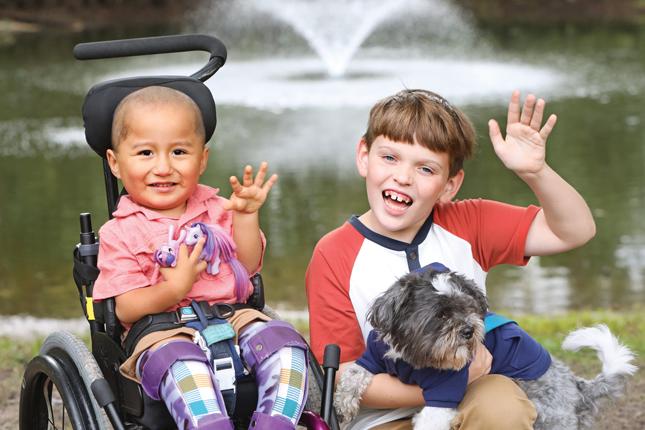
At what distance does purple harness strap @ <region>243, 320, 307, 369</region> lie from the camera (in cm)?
291

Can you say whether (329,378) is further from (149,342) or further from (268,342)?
(149,342)

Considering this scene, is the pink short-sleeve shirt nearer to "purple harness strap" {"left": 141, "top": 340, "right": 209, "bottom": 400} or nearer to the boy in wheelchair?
the boy in wheelchair

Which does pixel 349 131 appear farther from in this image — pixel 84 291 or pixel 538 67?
pixel 84 291

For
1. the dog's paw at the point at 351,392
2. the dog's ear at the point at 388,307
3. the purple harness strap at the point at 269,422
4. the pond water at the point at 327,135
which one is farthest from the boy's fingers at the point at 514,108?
the purple harness strap at the point at 269,422

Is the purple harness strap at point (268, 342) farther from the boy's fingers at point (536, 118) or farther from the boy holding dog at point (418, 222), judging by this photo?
the boy's fingers at point (536, 118)

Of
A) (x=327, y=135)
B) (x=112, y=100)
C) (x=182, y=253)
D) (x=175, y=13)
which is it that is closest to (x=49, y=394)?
(x=182, y=253)

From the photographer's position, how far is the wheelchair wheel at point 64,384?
2.99 meters

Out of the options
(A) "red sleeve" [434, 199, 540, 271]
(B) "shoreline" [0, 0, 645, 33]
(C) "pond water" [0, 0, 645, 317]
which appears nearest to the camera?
(A) "red sleeve" [434, 199, 540, 271]

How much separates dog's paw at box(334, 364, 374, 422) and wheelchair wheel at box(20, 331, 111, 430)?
0.66m

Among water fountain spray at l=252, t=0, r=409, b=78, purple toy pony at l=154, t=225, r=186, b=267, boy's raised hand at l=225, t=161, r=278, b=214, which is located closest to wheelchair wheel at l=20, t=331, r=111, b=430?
purple toy pony at l=154, t=225, r=186, b=267

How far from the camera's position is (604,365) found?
312 centimetres

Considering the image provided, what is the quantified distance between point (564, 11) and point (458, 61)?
8.03 metres

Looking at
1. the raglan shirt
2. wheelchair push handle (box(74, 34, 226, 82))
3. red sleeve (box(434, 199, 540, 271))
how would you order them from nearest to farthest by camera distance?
the raglan shirt
red sleeve (box(434, 199, 540, 271))
wheelchair push handle (box(74, 34, 226, 82))

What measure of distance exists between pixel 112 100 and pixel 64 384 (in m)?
0.84
